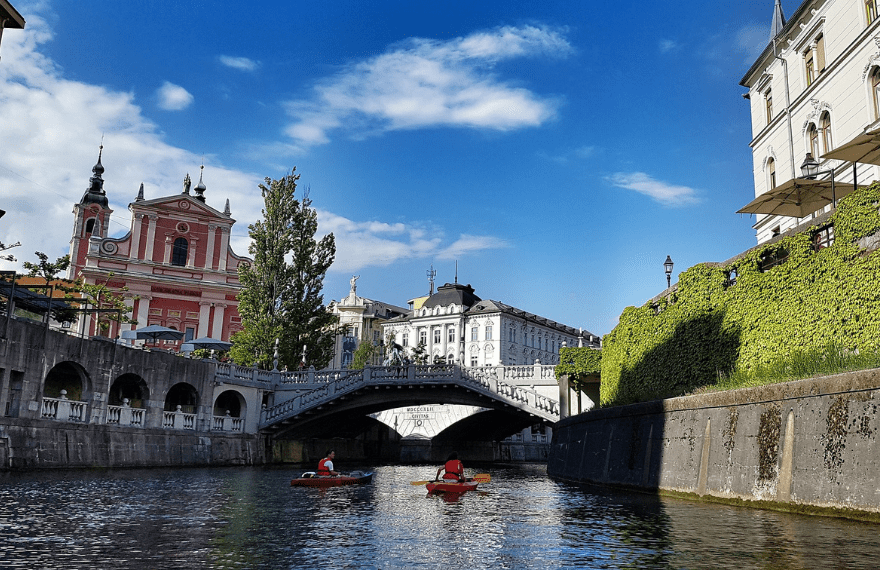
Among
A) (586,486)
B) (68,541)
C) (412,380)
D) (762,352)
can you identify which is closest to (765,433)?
(762,352)

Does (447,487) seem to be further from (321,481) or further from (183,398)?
(183,398)

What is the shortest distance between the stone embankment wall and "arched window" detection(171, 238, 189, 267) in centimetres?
4905

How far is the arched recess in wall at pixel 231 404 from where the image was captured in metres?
43.4

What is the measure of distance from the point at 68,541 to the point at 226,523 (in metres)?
3.37

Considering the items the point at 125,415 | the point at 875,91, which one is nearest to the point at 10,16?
the point at 125,415

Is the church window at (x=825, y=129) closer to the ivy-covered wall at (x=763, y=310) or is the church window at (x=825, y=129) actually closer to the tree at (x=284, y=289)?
the ivy-covered wall at (x=763, y=310)

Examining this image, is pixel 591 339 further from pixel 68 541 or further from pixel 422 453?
pixel 68 541

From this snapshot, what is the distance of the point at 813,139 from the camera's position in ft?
111

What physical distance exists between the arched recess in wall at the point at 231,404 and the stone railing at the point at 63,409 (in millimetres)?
13107

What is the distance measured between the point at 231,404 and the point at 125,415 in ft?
41.5

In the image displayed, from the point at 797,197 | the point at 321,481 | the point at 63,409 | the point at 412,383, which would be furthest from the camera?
the point at 412,383

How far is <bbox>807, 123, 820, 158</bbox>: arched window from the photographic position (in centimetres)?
3344

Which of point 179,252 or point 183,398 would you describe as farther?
point 179,252

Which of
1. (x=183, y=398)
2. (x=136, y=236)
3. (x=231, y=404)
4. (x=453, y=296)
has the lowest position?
(x=231, y=404)
